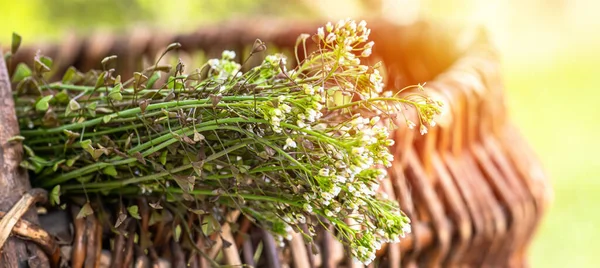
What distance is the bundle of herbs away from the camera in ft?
1.18

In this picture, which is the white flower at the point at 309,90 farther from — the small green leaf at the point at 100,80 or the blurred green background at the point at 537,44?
the blurred green background at the point at 537,44

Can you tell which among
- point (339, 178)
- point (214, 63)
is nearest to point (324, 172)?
point (339, 178)

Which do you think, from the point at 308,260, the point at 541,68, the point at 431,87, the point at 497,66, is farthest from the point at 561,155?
the point at 308,260

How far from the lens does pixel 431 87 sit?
623mm

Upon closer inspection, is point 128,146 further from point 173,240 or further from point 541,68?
point 541,68

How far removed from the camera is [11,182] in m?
0.42

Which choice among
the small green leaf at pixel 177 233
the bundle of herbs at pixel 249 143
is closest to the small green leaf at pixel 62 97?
the bundle of herbs at pixel 249 143

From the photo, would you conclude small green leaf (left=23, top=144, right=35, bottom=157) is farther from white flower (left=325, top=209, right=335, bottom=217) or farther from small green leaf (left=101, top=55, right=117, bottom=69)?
white flower (left=325, top=209, right=335, bottom=217)

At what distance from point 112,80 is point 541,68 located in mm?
2854

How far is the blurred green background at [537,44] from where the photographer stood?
181 cm

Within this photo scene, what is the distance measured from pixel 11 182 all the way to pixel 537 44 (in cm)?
317

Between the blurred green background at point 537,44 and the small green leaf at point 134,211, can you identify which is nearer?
the small green leaf at point 134,211

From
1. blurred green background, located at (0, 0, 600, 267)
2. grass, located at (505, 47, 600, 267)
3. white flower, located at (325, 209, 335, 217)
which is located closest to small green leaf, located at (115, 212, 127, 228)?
white flower, located at (325, 209, 335, 217)

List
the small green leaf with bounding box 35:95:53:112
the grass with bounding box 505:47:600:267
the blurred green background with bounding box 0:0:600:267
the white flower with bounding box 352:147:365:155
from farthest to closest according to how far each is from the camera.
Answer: the blurred green background with bounding box 0:0:600:267, the grass with bounding box 505:47:600:267, the small green leaf with bounding box 35:95:53:112, the white flower with bounding box 352:147:365:155
